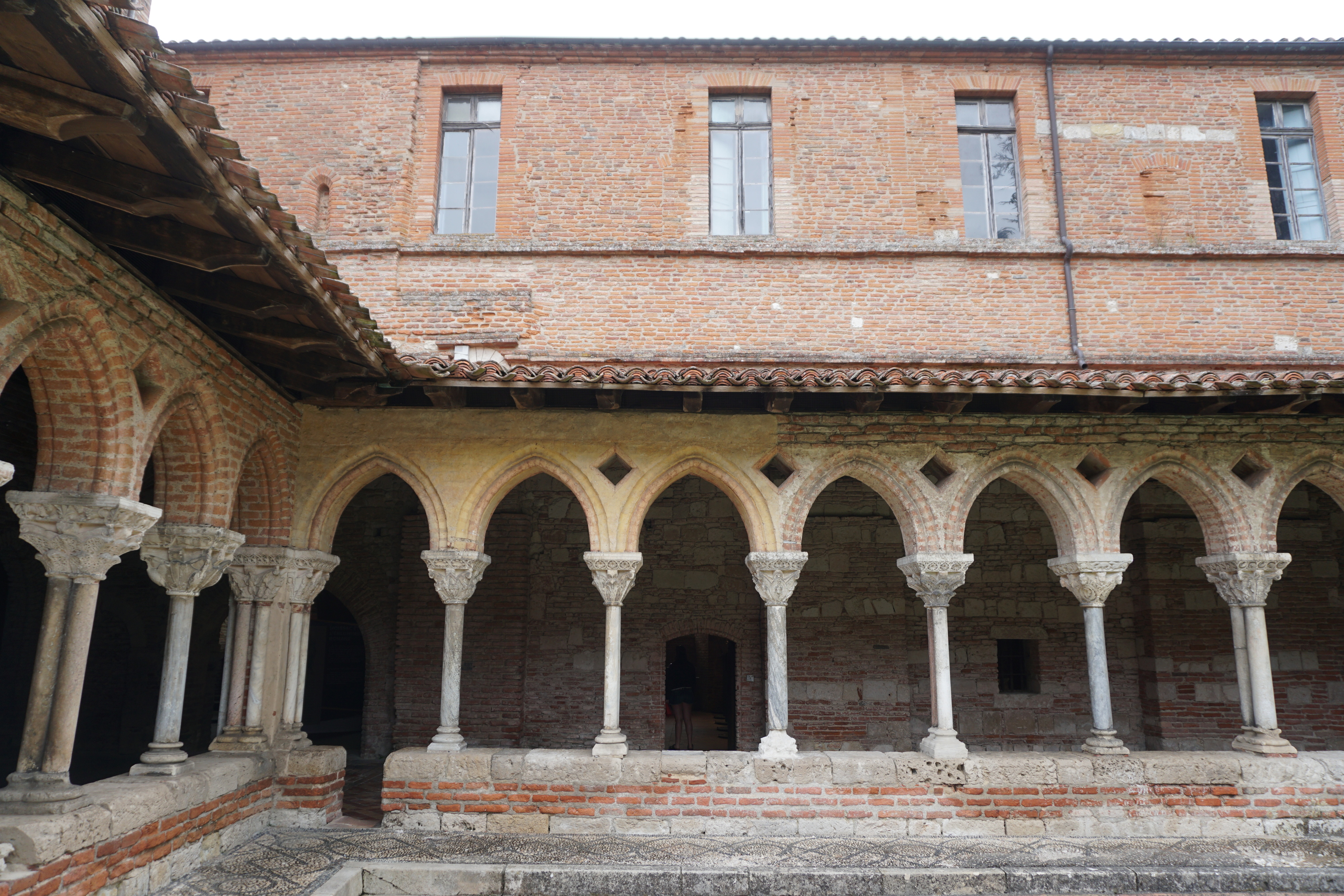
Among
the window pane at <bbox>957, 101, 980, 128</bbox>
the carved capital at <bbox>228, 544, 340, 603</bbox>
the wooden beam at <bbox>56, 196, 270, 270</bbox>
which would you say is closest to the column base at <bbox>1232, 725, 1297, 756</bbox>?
the window pane at <bbox>957, 101, 980, 128</bbox>

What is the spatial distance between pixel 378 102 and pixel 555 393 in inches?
224

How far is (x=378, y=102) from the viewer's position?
10422 millimetres

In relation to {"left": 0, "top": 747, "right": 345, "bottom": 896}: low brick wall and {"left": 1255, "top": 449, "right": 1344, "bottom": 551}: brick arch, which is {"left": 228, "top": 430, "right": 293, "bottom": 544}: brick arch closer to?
{"left": 0, "top": 747, "right": 345, "bottom": 896}: low brick wall

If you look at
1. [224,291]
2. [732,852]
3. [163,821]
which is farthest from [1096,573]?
[163,821]

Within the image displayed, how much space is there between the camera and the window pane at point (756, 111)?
10.6m

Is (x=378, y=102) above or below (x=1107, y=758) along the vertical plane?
above

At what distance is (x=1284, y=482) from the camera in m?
7.42

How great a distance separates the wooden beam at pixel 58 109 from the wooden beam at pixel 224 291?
1.64 metres

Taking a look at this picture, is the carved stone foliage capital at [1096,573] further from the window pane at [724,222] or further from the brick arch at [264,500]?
the brick arch at [264,500]

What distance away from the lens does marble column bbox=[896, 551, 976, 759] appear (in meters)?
7.17

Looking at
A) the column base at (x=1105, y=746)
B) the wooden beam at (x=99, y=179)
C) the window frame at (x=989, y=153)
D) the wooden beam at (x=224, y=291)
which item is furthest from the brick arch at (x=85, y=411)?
the window frame at (x=989, y=153)

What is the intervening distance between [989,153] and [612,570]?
7.30m

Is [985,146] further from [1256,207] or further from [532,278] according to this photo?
[532,278]

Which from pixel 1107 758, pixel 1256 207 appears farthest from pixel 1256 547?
pixel 1256 207
